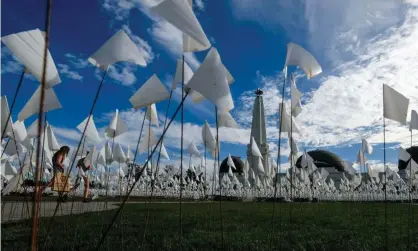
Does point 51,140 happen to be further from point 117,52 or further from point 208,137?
point 117,52

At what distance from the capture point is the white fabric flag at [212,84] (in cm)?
160

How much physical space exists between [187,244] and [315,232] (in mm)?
2032

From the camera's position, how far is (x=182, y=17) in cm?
147

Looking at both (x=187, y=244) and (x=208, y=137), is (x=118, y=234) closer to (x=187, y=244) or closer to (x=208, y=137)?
(x=187, y=244)

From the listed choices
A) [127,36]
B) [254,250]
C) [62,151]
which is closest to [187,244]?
[254,250]

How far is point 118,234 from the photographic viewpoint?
4660 mm

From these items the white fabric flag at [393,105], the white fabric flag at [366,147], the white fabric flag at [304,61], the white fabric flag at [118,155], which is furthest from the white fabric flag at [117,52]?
the white fabric flag at [366,147]

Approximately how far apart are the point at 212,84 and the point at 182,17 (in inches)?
12.8

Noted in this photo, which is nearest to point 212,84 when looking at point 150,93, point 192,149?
point 150,93

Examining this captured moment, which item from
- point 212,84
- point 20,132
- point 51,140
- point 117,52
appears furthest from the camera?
point 51,140

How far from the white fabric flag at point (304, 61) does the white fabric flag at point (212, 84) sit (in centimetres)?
130

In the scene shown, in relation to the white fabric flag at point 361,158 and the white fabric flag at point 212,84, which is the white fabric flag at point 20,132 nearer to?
the white fabric flag at point 212,84

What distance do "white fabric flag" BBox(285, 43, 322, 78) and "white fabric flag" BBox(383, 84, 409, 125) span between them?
28.6 inches

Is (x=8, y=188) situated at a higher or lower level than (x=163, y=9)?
lower
